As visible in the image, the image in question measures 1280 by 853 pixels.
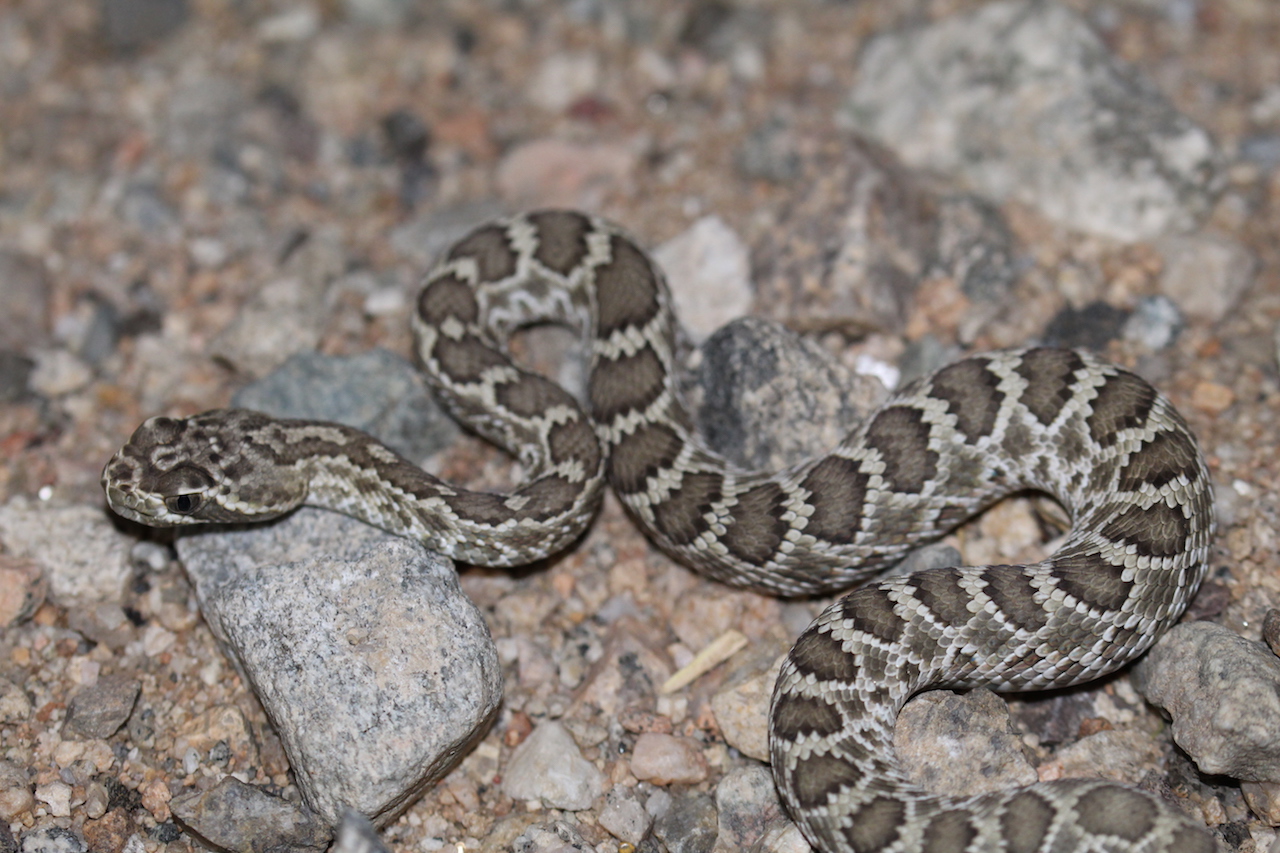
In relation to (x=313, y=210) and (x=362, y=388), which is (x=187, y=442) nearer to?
(x=362, y=388)

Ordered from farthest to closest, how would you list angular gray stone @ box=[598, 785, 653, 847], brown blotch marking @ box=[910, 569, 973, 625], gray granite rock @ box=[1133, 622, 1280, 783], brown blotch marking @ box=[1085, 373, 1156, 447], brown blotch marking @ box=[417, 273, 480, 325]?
1. brown blotch marking @ box=[417, 273, 480, 325]
2. brown blotch marking @ box=[1085, 373, 1156, 447]
3. angular gray stone @ box=[598, 785, 653, 847]
4. brown blotch marking @ box=[910, 569, 973, 625]
5. gray granite rock @ box=[1133, 622, 1280, 783]

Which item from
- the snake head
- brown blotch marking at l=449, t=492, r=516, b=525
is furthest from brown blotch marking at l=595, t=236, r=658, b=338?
the snake head

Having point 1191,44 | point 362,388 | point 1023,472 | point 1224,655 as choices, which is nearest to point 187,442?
point 362,388

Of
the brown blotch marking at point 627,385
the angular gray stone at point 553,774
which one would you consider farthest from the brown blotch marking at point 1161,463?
the angular gray stone at point 553,774

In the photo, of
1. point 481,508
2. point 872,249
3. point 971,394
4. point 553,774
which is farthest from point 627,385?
point 553,774

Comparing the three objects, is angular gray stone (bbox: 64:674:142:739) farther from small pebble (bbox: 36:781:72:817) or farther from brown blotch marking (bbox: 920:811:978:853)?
brown blotch marking (bbox: 920:811:978:853)

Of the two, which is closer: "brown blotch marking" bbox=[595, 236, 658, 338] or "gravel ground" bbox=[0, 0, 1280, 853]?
"gravel ground" bbox=[0, 0, 1280, 853]

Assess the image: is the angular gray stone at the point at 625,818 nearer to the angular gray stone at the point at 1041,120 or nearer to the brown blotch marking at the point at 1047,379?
the brown blotch marking at the point at 1047,379
